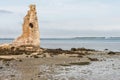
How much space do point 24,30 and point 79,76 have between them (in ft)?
121

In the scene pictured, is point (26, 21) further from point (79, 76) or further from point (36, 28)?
point (79, 76)

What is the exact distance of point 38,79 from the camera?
101 ft

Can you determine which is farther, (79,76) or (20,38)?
(20,38)

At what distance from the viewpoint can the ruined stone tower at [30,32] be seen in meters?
67.1

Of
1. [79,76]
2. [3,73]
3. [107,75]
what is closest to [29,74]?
[3,73]

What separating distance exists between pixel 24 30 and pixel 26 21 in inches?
79.9

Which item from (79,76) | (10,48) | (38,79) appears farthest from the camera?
(10,48)

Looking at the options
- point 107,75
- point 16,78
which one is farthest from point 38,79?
point 107,75

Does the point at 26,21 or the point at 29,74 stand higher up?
the point at 26,21

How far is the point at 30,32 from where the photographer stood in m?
68.1

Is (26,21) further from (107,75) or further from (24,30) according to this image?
(107,75)

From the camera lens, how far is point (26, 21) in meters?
69.6

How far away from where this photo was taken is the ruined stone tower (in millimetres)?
67062

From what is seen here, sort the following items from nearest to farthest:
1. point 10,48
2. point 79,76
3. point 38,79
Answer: point 38,79
point 79,76
point 10,48
